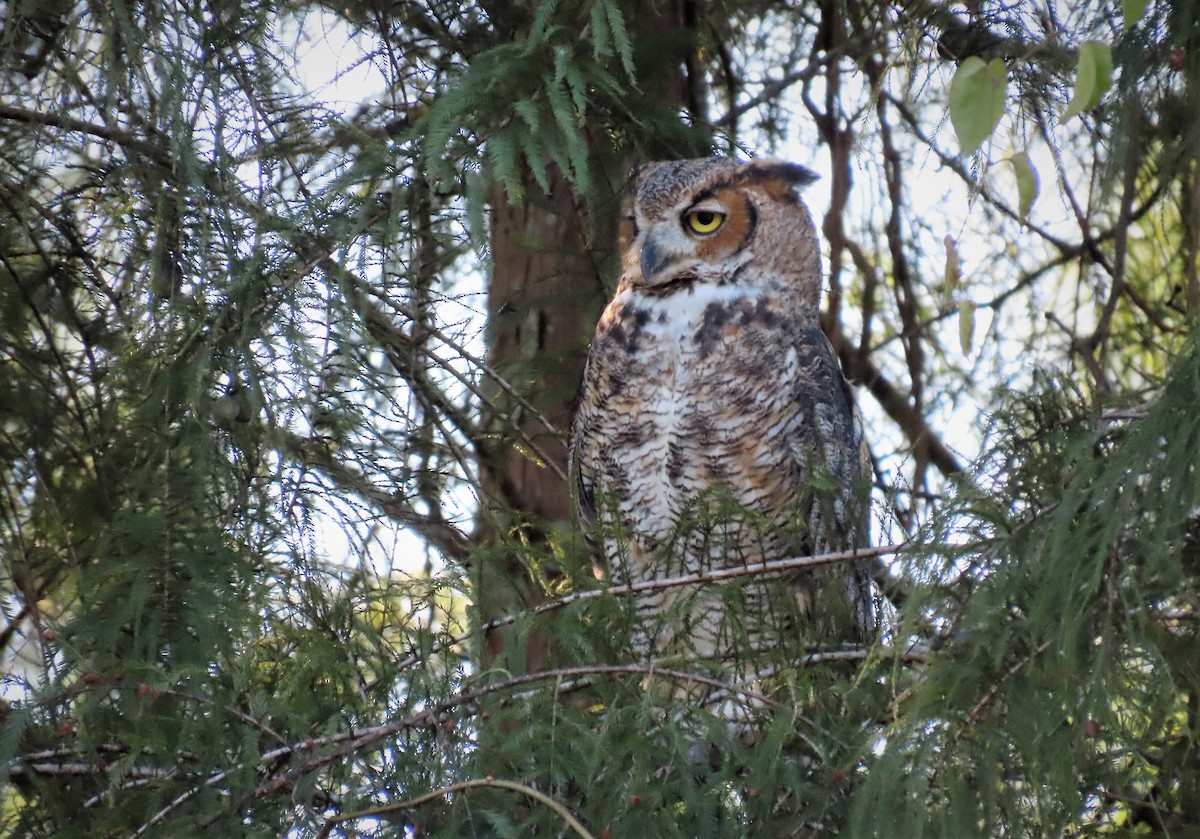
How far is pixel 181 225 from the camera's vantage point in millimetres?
1931

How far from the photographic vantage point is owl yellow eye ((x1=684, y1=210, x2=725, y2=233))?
246 centimetres

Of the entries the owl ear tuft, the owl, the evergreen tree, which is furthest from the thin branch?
the owl ear tuft

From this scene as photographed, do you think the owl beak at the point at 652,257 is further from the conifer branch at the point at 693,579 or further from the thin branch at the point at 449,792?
the thin branch at the point at 449,792

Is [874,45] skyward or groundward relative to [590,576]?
skyward

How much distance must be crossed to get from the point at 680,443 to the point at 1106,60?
133 centimetres

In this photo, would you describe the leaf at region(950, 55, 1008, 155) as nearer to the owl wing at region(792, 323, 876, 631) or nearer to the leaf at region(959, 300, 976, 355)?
the leaf at region(959, 300, 976, 355)

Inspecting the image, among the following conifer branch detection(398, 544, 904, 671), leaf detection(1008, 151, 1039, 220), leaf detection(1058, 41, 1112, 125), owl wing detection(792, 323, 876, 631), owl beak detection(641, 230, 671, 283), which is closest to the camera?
leaf detection(1058, 41, 1112, 125)

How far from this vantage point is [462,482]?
2197 mm

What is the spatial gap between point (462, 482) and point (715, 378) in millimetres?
506

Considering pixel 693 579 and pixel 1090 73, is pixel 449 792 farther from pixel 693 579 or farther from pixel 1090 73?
pixel 1090 73

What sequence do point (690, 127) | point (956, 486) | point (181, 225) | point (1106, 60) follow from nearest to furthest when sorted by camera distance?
point (1106, 60), point (956, 486), point (181, 225), point (690, 127)

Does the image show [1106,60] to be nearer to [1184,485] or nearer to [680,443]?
[1184,485]

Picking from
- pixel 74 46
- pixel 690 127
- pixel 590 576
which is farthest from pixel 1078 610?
pixel 74 46

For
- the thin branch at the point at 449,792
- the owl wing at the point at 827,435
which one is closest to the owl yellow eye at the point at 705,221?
the owl wing at the point at 827,435
